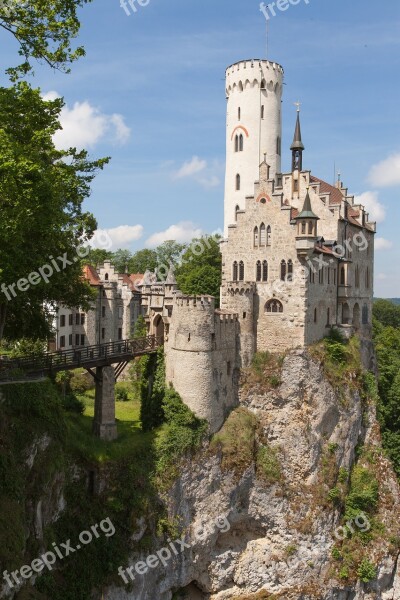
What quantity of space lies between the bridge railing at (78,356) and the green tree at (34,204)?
8.14 feet

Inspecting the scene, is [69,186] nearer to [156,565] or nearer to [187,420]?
[187,420]

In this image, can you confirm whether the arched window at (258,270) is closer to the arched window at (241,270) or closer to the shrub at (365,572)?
the arched window at (241,270)

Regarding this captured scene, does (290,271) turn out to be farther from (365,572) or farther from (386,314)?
(386,314)

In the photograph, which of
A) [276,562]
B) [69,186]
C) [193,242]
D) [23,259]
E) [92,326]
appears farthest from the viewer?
[193,242]

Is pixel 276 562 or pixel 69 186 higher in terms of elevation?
pixel 69 186

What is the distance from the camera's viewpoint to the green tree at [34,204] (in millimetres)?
19344

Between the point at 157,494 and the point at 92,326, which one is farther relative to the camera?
the point at 92,326

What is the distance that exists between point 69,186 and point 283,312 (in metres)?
20.2

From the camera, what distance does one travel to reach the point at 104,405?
3175 cm

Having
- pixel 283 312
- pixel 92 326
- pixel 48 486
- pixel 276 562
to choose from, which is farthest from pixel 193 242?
pixel 48 486

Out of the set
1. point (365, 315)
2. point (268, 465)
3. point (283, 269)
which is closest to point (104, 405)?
point (268, 465)

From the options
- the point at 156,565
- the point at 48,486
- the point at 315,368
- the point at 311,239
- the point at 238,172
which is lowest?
the point at 156,565

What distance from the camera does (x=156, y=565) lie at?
3116 cm

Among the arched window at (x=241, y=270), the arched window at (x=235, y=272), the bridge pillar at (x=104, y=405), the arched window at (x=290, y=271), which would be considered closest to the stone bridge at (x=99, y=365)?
the bridge pillar at (x=104, y=405)
